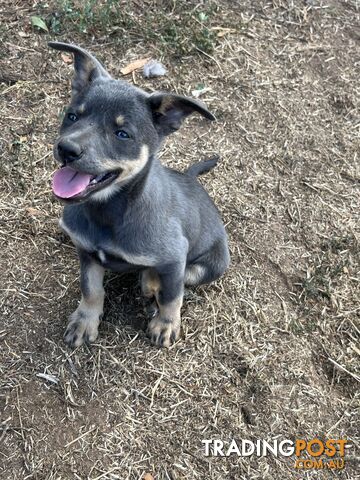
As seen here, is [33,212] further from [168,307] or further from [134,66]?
[134,66]

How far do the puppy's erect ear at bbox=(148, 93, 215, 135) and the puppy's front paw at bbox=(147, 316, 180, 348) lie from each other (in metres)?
1.53

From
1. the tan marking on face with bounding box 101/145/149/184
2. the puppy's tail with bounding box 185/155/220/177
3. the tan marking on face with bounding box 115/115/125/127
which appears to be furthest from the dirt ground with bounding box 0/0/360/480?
the tan marking on face with bounding box 115/115/125/127

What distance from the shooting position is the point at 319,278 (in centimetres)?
523

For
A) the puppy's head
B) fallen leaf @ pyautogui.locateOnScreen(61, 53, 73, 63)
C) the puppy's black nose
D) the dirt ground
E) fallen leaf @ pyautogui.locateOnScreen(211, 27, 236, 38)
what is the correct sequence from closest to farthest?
the puppy's black nose → the puppy's head → the dirt ground → fallen leaf @ pyautogui.locateOnScreen(61, 53, 73, 63) → fallen leaf @ pyautogui.locateOnScreen(211, 27, 236, 38)

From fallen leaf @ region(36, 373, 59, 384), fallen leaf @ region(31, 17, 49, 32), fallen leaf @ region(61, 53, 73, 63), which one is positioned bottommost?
fallen leaf @ region(36, 373, 59, 384)

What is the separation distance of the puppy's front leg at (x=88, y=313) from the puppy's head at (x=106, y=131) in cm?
78

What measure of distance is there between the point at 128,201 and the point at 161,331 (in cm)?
121

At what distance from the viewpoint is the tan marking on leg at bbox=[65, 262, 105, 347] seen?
4406 millimetres

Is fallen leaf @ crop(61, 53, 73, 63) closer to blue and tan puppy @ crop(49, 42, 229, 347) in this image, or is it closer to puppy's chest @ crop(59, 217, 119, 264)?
blue and tan puppy @ crop(49, 42, 229, 347)

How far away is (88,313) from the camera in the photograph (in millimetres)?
4477

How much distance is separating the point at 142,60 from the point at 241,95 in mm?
1170

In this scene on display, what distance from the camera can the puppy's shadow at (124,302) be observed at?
4.71 metres

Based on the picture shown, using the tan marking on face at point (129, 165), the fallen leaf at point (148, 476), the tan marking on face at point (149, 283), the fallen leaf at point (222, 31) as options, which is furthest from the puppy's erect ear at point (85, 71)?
the fallen leaf at point (222, 31)

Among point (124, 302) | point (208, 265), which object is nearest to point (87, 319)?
point (124, 302)
